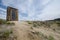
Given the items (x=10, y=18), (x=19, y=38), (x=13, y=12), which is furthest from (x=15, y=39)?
(x=13, y=12)

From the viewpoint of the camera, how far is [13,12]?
1791 centimetres

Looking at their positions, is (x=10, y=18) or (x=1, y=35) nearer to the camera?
(x=1, y=35)

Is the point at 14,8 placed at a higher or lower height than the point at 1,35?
higher

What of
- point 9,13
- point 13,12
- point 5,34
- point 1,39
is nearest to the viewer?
point 1,39

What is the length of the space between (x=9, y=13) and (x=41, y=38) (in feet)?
33.2

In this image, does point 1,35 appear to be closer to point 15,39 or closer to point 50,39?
point 15,39

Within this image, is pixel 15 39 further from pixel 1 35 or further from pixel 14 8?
pixel 14 8

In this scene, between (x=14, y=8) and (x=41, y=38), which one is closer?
(x=41, y=38)

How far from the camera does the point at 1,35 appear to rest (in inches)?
322

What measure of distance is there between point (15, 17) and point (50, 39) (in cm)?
Result: 1112

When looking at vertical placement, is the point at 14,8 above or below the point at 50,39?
above

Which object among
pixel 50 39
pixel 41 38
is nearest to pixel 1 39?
pixel 41 38

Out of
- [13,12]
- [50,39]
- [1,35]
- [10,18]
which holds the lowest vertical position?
[50,39]

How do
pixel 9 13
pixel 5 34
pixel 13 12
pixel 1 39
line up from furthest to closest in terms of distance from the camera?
pixel 13 12
pixel 9 13
pixel 5 34
pixel 1 39
